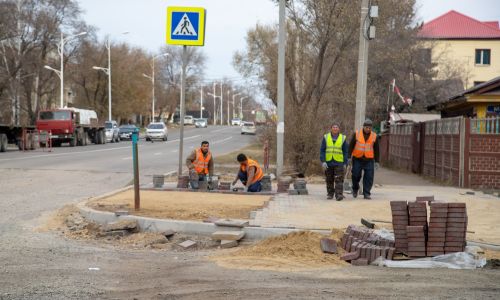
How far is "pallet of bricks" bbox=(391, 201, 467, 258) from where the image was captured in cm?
824

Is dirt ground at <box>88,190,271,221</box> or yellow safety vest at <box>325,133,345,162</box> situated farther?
yellow safety vest at <box>325,133,345,162</box>

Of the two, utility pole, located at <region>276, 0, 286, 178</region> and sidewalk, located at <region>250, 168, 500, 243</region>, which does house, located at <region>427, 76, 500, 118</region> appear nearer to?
sidewalk, located at <region>250, 168, 500, 243</region>

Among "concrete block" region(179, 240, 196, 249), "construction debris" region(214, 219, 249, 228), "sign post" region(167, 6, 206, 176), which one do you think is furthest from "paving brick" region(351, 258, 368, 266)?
"sign post" region(167, 6, 206, 176)

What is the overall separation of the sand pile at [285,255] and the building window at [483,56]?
61746 mm

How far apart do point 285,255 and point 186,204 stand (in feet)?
15.2

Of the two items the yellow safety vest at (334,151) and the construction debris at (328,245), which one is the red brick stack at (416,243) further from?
the yellow safety vest at (334,151)

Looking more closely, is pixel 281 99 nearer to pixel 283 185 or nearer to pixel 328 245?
pixel 283 185

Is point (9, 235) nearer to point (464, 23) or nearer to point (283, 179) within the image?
point (283, 179)

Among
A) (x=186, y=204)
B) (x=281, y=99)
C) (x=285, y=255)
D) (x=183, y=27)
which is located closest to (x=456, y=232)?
(x=285, y=255)

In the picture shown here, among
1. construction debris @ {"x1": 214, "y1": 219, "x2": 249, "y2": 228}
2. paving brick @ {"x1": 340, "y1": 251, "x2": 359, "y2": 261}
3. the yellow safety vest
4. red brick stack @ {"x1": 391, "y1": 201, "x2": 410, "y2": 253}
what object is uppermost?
the yellow safety vest

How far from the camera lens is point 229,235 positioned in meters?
9.24

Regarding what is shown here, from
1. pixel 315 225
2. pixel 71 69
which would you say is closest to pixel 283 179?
pixel 315 225

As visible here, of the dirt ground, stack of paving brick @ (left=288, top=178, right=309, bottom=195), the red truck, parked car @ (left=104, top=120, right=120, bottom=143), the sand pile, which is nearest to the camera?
the sand pile

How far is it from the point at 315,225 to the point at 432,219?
225cm
